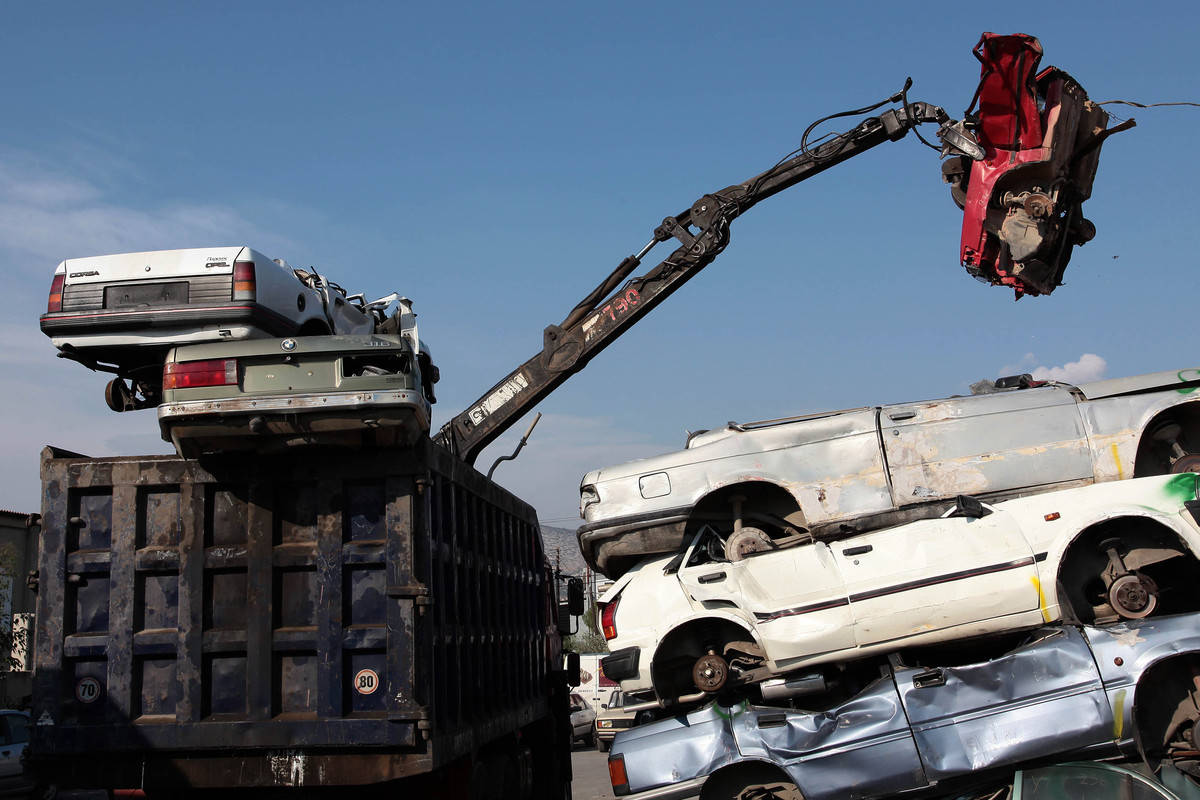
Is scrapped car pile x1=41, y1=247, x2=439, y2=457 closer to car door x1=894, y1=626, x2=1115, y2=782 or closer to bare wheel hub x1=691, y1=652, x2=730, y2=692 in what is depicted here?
bare wheel hub x1=691, y1=652, x2=730, y2=692

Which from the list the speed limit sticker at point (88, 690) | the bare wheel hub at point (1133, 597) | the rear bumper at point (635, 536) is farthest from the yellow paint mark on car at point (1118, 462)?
the speed limit sticker at point (88, 690)

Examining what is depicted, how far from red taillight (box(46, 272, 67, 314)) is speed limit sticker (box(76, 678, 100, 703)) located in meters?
2.74

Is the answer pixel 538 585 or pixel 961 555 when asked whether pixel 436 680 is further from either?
pixel 538 585

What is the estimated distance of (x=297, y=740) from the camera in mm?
4832

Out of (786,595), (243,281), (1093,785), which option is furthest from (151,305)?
(1093,785)

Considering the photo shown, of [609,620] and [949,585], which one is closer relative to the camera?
[949,585]

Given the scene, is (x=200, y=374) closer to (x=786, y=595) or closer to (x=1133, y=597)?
(x=786, y=595)

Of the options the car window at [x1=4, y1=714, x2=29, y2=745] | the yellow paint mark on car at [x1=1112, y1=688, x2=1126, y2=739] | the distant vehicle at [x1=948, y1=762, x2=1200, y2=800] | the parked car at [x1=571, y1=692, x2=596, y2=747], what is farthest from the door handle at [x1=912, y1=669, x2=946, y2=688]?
the parked car at [x1=571, y1=692, x2=596, y2=747]

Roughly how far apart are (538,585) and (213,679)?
4.64m

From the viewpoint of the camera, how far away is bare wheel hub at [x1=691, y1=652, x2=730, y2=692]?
642 centimetres

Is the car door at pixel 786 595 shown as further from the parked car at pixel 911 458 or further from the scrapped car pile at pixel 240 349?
the scrapped car pile at pixel 240 349

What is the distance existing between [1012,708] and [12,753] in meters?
12.2

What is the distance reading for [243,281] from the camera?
6684 mm

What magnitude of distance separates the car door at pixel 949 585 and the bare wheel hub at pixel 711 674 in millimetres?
852
